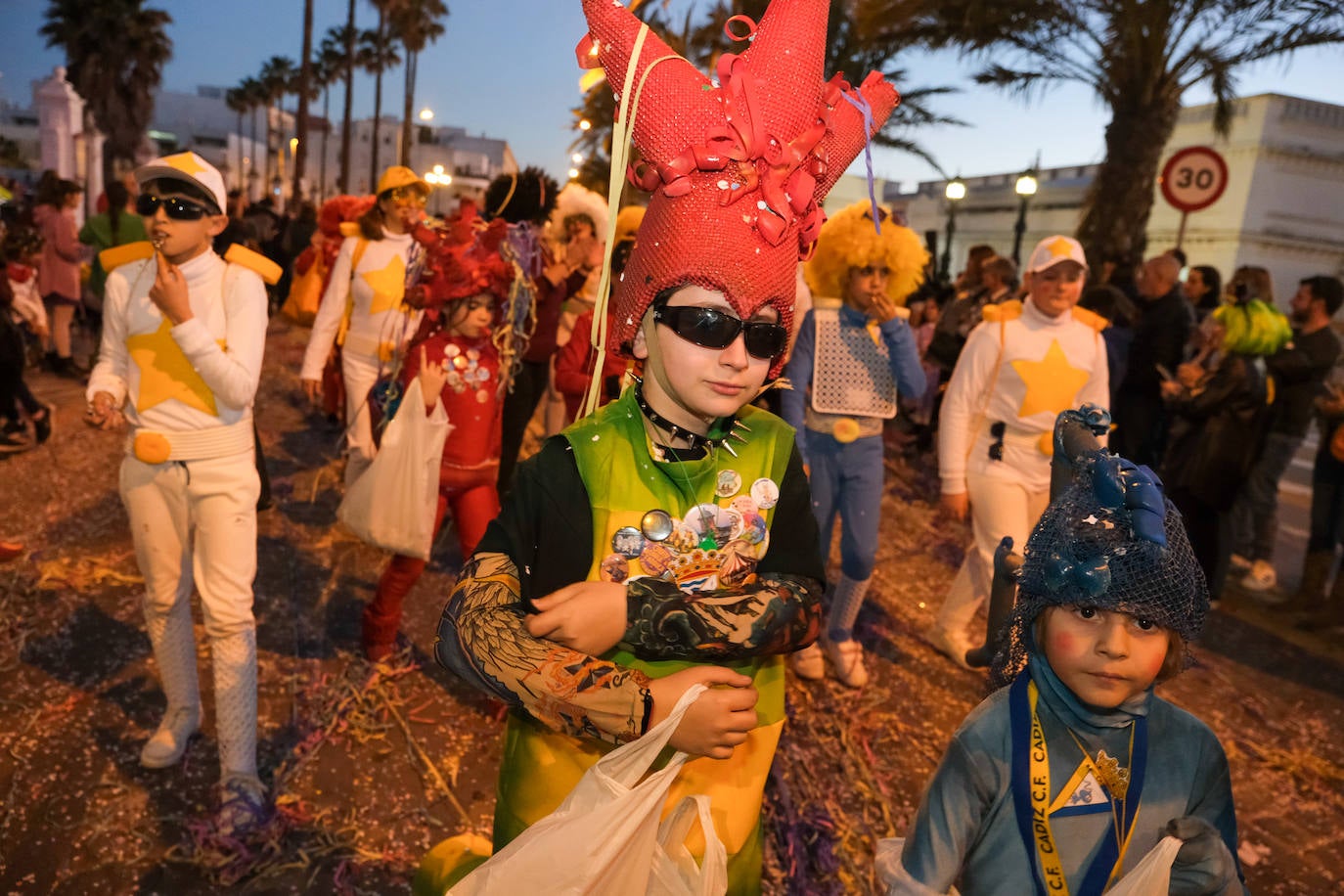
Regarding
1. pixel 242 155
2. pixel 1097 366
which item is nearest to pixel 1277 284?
pixel 1097 366

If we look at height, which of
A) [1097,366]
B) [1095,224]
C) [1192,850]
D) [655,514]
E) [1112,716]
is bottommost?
[1192,850]

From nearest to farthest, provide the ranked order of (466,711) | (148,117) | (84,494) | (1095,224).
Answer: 1. (466,711)
2. (84,494)
3. (1095,224)
4. (148,117)

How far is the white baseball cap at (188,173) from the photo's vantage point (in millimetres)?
3109

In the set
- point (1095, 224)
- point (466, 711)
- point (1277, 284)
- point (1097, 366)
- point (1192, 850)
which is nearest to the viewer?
point (1192, 850)

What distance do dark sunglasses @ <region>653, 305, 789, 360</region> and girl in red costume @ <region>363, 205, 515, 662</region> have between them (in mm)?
2520

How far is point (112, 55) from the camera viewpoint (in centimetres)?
3625

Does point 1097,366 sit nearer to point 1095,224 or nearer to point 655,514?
point 655,514

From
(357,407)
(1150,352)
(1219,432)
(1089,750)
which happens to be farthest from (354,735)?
(1150,352)

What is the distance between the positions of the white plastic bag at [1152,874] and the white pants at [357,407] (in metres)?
4.37

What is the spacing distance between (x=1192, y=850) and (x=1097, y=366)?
129 inches

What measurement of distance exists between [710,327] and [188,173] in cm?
222

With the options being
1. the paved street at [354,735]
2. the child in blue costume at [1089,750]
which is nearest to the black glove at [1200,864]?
the child in blue costume at [1089,750]

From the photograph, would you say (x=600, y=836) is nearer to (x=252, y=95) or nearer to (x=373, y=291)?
(x=373, y=291)

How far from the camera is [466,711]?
14.3 ft
